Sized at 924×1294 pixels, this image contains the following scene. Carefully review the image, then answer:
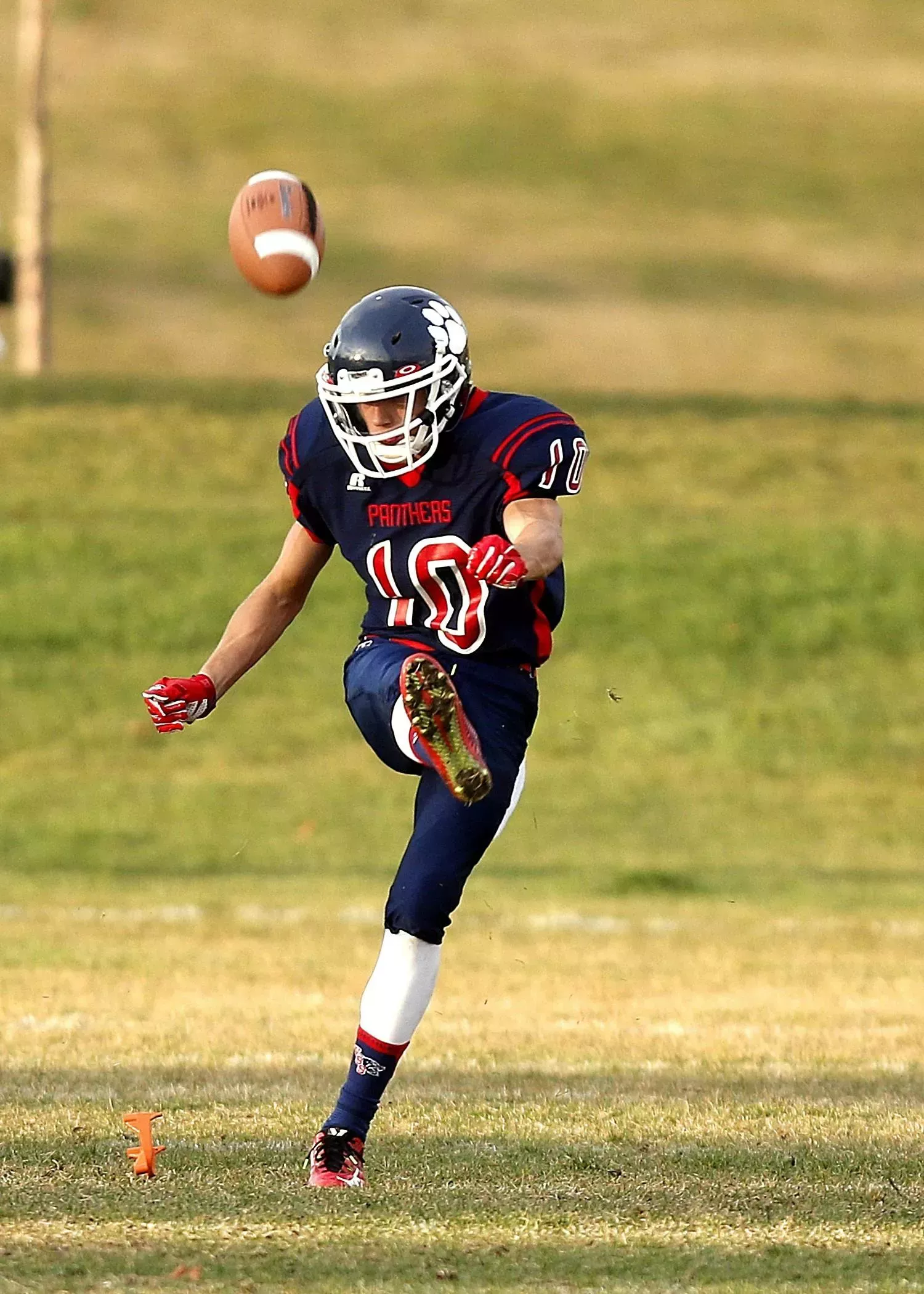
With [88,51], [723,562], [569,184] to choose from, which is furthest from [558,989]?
[88,51]

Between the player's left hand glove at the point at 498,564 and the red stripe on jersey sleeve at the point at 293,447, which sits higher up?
the red stripe on jersey sleeve at the point at 293,447

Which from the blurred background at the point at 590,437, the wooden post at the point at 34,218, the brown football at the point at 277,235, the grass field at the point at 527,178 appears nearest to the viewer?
the brown football at the point at 277,235

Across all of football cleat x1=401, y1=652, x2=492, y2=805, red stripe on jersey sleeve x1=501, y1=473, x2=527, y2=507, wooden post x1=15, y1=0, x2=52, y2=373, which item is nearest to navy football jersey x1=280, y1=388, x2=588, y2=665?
red stripe on jersey sleeve x1=501, y1=473, x2=527, y2=507

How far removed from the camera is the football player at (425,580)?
5625 millimetres

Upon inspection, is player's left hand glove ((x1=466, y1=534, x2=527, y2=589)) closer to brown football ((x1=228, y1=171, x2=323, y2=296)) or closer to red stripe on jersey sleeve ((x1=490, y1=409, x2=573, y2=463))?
red stripe on jersey sleeve ((x1=490, y1=409, x2=573, y2=463))

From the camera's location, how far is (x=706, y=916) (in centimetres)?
1260

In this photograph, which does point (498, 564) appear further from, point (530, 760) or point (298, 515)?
point (530, 760)

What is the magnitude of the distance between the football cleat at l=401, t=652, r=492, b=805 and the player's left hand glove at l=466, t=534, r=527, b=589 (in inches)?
9.8

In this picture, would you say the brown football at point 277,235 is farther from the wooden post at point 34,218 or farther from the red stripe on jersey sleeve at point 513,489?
the wooden post at point 34,218

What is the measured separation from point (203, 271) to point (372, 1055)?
37.8 metres

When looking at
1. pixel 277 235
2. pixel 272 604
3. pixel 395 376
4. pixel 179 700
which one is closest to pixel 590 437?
pixel 277 235

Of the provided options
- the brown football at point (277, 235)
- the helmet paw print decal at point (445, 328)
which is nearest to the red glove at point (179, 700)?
the helmet paw print decal at point (445, 328)

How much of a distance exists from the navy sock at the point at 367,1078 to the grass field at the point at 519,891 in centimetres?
18

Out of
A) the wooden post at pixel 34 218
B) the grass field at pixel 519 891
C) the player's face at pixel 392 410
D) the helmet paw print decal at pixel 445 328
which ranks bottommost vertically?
the grass field at pixel 519 891
